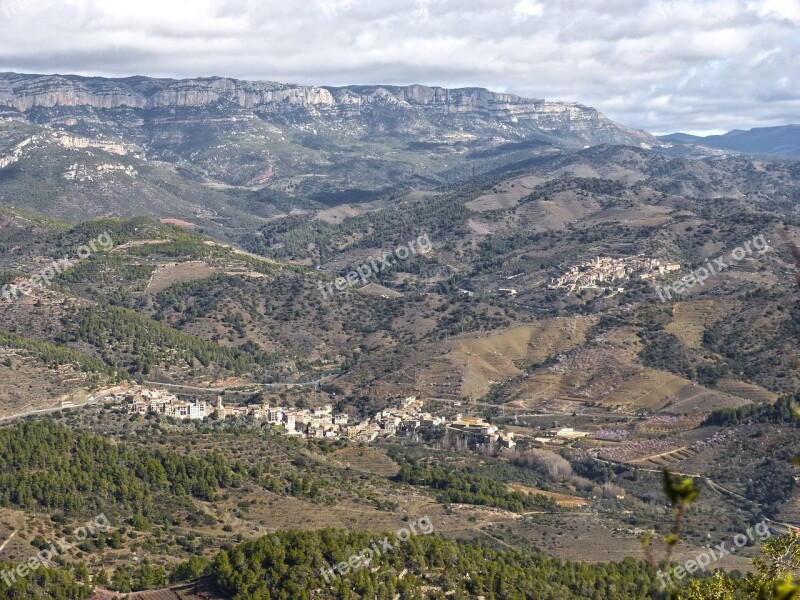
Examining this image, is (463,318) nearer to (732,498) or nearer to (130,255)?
(130,255)

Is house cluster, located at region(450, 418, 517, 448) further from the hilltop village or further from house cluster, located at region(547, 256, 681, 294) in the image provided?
house cluster, located at region(547, 256, 681, 294)

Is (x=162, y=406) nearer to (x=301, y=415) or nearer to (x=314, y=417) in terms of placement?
(x=301, y=415)

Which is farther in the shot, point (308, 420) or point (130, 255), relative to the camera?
point (130, 255)

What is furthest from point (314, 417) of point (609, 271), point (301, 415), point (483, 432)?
point (609, 271)

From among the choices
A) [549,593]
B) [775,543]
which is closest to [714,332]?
[549,593]

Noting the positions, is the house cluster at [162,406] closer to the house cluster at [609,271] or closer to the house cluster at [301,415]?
the house cluster at [301,415]

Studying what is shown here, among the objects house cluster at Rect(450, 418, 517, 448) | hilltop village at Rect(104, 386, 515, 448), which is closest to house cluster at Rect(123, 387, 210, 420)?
hilltop village at Rect(104, 386, 515, 448)
